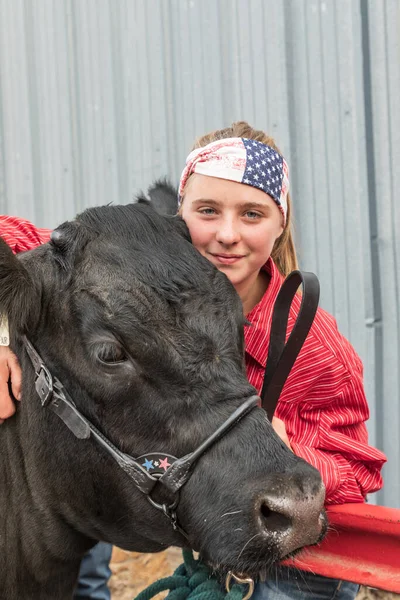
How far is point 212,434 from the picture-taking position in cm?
230

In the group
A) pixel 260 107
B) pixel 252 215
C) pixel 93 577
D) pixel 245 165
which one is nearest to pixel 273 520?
pixel 252 215

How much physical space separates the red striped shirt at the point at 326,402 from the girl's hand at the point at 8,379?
54 centimetres

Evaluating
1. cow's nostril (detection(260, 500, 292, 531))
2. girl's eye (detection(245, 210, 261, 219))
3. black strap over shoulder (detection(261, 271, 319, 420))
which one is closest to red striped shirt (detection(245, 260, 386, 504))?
black strap over shoulder (detection(261, 271, 319, 420))

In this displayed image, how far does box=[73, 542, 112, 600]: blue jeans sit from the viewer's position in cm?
404

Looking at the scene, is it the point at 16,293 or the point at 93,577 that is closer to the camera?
the point at 16,293

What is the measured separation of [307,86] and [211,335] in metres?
2.70

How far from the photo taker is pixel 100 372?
2447mm

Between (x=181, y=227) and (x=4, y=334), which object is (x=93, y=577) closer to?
(x=4, y=334)

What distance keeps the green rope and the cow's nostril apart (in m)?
0.46

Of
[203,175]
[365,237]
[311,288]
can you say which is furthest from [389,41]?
[311,288]

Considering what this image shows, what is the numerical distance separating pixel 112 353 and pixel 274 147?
1.42 meters

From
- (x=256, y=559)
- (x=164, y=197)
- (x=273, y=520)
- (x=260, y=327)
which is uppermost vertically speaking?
(x=164, y=197)

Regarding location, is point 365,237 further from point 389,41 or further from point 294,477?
point 294,477

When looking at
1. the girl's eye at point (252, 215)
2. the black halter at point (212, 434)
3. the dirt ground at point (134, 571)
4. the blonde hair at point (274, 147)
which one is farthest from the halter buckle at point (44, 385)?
the dirt ground at point (134, 571)
